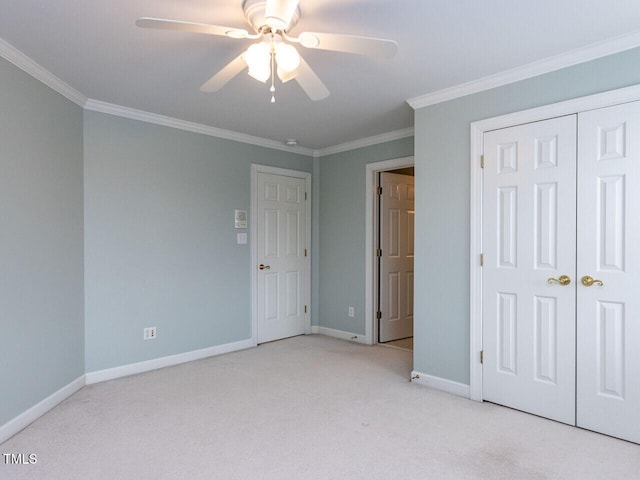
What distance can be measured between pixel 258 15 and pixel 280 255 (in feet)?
10.4

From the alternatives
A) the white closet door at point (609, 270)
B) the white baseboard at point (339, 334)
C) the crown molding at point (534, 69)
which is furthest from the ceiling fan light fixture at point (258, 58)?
the white baseboard at point (339, 334)

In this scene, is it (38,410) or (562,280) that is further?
(38,410)

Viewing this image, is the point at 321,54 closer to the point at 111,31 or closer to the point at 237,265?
the point at 111,31

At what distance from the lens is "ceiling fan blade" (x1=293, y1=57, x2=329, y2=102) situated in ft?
6.46

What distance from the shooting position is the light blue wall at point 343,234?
15.5 ft

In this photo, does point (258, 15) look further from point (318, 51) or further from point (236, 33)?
point (318, 51)

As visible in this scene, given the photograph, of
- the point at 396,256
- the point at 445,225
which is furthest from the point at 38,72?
the point at 396,256

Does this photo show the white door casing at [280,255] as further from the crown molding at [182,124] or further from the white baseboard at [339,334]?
the crown molding at [182,124]

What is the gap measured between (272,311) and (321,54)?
10.1 ft

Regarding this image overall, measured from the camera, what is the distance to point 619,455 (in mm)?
2215

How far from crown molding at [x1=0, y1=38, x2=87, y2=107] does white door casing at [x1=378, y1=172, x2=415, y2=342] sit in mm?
3075

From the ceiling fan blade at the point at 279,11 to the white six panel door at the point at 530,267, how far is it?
1.85 m

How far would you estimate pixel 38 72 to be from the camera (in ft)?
8.89

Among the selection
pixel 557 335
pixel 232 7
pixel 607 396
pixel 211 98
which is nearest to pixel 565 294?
pixel 557 335
